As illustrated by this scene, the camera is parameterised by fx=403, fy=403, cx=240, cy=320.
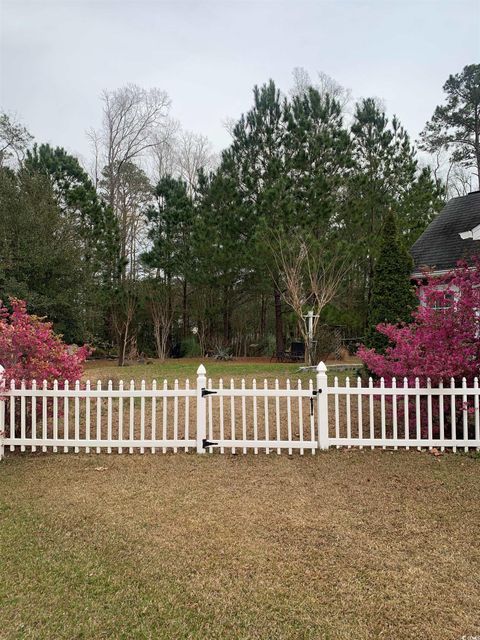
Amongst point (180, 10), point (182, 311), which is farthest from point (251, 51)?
point (182, 311)

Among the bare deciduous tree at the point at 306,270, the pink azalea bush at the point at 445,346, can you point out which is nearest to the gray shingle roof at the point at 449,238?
the bare deciduous tree at the point at 306,270

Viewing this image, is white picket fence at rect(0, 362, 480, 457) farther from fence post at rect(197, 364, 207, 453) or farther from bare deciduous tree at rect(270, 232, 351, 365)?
bare deciduous tree at rect(270, 232, 351, 365)

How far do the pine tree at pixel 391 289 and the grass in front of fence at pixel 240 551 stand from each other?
5468mm

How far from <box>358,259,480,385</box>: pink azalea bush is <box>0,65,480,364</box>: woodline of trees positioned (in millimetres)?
8540

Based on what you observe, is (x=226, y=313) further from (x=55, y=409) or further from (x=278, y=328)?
(x=55, y=409)

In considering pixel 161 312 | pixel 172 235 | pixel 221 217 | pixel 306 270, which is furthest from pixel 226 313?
pixel 306 270

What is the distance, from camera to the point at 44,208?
15.5 meters

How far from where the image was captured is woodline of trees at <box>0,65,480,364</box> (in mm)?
15289

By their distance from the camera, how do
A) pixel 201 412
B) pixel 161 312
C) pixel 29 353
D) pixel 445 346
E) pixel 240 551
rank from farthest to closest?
pixel 161 312 < pixel 29 353 < pixel 445 346 < pixel 201 412 < pixel 240 551

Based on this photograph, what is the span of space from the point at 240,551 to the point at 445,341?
354cm

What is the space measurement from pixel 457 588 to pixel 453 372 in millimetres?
2860

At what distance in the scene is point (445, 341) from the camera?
190 inches

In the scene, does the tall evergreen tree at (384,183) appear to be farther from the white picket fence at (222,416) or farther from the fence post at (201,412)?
the fence post at (201,412)

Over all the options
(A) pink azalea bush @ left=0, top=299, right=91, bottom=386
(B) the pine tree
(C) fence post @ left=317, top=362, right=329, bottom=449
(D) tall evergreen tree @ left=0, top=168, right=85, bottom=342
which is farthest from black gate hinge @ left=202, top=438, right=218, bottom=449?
(D) tall evergreen tree @ left=0, top=168, right=85, bottom=342
